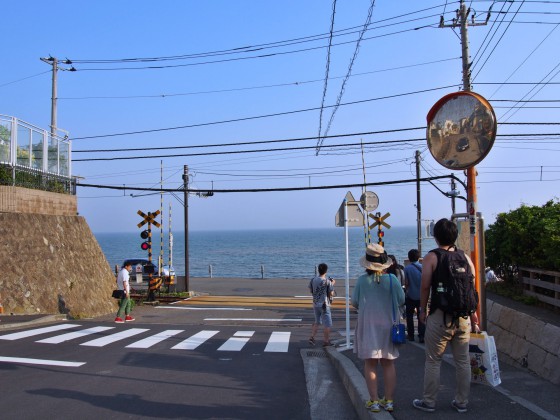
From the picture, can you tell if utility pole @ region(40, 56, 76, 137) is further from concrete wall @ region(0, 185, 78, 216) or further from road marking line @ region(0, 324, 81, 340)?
road marking line @ region(0, 324, 81, 340)

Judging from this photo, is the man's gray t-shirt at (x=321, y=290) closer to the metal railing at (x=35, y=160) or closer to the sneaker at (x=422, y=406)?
the sneaker at (x=422, y=406)

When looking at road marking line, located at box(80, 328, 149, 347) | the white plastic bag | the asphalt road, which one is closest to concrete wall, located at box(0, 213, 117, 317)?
the asphalt road

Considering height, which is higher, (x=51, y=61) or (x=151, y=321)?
(x=51, y=61)

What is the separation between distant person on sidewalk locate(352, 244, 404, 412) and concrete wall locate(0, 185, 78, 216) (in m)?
15.0

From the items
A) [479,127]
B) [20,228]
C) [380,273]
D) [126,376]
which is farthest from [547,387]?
[20,228]

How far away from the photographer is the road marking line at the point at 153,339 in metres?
11.5

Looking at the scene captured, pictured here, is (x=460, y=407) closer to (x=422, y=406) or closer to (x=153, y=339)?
(x=422, y=406)

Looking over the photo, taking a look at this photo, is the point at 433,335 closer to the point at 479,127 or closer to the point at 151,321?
the point at 479,127

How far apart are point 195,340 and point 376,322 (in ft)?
27.1

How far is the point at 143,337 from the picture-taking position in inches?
510

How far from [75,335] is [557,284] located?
1031 centimetres

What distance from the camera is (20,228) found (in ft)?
56.7

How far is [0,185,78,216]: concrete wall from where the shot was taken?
56.7 ft

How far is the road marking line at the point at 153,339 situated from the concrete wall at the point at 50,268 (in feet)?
16.4
